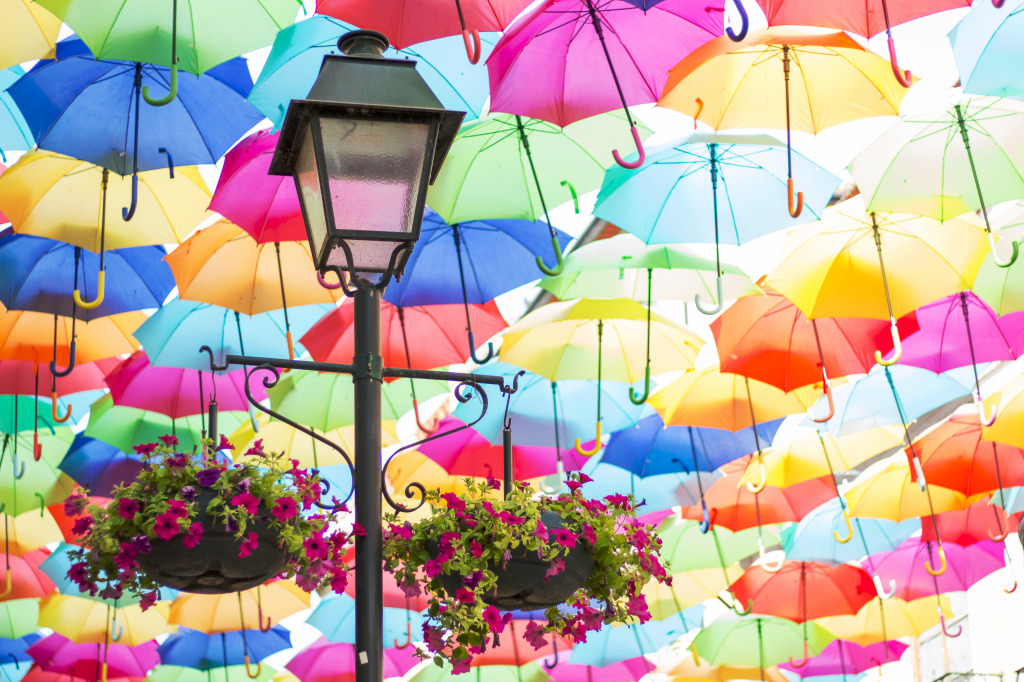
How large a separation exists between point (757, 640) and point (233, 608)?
5516 mm

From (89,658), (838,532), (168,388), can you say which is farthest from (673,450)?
(89,658)

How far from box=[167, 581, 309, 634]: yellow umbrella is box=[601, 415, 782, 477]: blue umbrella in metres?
3.81

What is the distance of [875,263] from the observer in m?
7.35

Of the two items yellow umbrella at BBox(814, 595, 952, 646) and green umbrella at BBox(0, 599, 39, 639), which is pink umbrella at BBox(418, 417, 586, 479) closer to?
yellow umbrella at BBox(814, 595, 952, 646)

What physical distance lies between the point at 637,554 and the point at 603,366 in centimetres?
540

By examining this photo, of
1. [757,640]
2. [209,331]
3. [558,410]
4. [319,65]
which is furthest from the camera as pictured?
[757,640]

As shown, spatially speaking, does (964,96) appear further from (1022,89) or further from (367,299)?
(367,299)

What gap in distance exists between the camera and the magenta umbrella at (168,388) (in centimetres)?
866

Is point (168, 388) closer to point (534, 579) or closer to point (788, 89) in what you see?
point (788, 89)

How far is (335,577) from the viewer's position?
2.98 m

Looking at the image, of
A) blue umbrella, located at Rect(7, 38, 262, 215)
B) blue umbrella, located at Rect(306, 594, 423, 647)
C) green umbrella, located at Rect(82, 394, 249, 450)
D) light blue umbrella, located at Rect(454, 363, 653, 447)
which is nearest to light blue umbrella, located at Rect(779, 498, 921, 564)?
light blue umbrella, located at Rect(454, 363, 653, 447)

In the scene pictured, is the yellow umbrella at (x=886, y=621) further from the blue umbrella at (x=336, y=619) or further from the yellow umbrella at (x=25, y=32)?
the yellow umbrella at (x=25, y=32)

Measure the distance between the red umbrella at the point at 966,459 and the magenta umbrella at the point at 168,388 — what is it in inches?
218

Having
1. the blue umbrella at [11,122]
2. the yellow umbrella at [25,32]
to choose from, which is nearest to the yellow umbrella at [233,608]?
the blue umbrella at [11,122]
